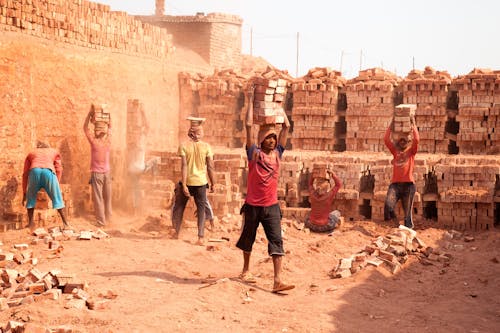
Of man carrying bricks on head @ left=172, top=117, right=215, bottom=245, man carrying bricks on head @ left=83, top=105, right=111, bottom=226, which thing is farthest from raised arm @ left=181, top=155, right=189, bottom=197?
man carrying bricks on head @ left=83, top=105, right=111, bottom=226

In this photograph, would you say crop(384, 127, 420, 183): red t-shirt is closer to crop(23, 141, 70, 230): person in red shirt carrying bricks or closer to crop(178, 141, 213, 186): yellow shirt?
crop(178, 141, 213, 186): yellow shirt

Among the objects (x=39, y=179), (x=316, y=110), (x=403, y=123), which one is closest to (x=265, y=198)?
(x=39, y=179)

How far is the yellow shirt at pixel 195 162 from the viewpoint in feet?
35.4

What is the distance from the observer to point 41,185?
36.0ft

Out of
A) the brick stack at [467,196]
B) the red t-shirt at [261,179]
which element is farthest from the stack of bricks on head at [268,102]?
the brick stack at [467,196]

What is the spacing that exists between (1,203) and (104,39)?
5.00 meters

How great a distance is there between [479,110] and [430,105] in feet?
3.88

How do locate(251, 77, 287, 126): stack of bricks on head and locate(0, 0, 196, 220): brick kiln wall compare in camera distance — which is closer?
locate(251, 77, 287, 126): stack of bricks on head

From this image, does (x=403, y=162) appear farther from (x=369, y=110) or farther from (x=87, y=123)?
(x=87, y=123)

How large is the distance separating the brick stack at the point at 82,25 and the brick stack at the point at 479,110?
798cm

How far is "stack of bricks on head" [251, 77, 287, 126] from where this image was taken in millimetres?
8688

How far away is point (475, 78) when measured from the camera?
1605cm

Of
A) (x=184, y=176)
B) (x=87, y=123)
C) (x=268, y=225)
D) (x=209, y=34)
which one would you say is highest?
(x=209, y=34)

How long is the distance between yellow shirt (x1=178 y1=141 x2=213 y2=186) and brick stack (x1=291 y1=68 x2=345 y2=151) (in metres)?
6.87
